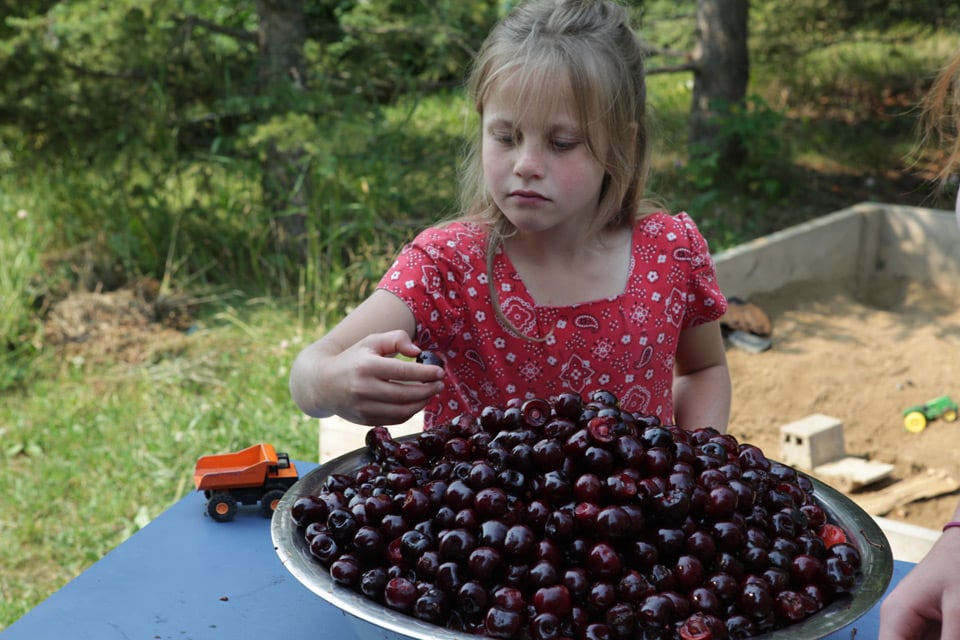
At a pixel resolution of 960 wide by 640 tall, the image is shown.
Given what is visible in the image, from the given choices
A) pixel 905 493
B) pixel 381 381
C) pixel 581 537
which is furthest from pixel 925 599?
pixel 905 493

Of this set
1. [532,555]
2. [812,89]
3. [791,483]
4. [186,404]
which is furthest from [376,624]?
[812,89]

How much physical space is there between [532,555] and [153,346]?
3.73 meters

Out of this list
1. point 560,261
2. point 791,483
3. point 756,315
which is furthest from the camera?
point 756,315

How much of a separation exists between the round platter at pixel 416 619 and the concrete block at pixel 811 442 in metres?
2.00

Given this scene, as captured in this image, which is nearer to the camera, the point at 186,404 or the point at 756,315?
the point at 186,404

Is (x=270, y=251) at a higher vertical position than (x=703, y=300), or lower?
lower

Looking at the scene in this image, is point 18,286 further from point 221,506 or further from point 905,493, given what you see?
point 905,493

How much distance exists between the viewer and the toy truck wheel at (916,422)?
3.75 metres

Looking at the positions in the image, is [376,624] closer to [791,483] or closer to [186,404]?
[791,483]

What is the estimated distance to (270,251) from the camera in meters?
5.36

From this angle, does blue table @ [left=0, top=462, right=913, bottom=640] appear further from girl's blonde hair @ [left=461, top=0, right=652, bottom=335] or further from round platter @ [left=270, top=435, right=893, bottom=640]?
girl's blonde hair @ [left=461, top=0, right=652, bottom=335]

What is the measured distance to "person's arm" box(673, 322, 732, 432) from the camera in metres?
2.16

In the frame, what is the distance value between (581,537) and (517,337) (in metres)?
0.86

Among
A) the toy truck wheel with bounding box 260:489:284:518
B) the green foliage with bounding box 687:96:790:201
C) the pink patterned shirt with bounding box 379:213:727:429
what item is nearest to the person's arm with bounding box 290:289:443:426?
the toy truck wheel with bounding box 260:489:284:518
